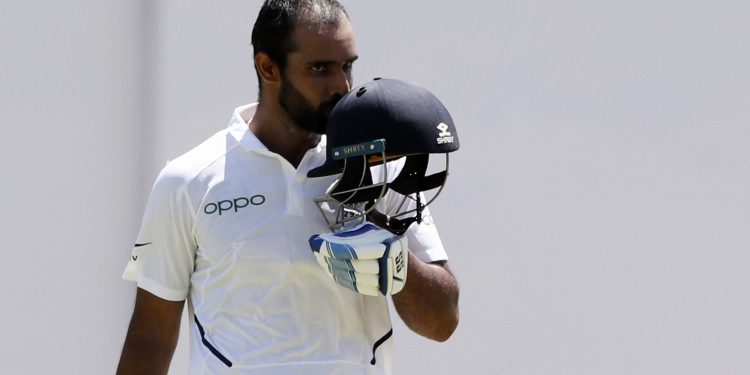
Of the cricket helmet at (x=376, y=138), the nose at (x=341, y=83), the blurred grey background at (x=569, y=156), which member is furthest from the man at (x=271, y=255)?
the blurred grey background at (x=569, y=156)

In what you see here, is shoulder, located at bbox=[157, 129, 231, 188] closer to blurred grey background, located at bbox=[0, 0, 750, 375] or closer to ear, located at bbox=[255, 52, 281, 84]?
ear, located at bbox=[255, 52, 281, 84]

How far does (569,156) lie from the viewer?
4133mm

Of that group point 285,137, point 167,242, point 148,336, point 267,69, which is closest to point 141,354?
point 148,336

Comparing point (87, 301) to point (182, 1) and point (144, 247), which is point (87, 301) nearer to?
point (182, 1)

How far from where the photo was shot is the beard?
2623mm

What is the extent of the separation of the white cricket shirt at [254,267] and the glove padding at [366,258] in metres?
0.22

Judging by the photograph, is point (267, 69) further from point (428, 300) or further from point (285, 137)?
point (428, 300)

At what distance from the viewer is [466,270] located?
4.20 metres

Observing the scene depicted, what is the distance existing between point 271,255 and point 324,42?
0.41 m

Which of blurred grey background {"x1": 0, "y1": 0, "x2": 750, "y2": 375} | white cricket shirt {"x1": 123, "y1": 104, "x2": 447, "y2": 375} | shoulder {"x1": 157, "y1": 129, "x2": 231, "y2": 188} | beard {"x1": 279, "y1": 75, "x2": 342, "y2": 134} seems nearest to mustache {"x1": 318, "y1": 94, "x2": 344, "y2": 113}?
beard {"x1": 279, "y1": 75, "x2": 342, "y2": 134}

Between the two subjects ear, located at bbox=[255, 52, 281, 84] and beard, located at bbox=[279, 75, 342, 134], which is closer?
Answer: beard, located at bbox=[279, 75, 342, 134]

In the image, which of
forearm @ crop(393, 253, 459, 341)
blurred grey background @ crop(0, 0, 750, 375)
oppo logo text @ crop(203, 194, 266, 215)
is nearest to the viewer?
forearm @ crop(393, 253, 459, 341)

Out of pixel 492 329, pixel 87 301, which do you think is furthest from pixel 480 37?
pixel 87 301

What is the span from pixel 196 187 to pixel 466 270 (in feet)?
5.49
